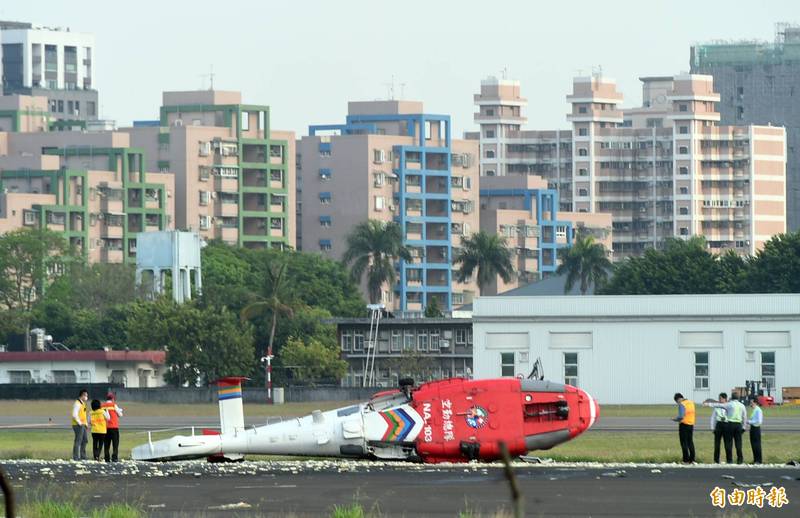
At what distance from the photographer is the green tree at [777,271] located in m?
141

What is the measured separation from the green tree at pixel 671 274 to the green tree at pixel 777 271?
133 inches

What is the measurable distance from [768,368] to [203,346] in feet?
142

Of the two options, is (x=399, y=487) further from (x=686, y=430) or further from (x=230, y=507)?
(x=686, y=430)

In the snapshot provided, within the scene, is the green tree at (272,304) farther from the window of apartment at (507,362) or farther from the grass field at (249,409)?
the window of apartment at (507,362)

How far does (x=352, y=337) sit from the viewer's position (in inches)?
5335

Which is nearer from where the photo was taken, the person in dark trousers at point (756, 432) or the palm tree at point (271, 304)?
the person in dark trousers at point (756, 432)

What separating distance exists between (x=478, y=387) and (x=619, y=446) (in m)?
13.1

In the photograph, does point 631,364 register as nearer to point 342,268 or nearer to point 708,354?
point 708,354

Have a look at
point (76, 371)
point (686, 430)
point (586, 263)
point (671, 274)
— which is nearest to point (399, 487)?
point (686, 430)

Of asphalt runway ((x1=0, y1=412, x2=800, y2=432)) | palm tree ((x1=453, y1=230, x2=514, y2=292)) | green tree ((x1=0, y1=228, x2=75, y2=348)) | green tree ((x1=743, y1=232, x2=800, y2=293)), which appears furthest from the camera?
palm tree ((x1=453, y1=230, x2=514, y2=292))

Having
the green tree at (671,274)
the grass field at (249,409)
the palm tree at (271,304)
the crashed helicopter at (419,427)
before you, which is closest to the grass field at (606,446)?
the crashed helicopter at (419,427)

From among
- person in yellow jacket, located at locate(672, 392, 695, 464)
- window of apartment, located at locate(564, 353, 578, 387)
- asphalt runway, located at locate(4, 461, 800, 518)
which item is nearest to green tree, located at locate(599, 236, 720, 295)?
window of apartment, located at locate(564, 353, 578, 387)

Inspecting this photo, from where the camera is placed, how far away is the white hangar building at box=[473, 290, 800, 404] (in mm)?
91562

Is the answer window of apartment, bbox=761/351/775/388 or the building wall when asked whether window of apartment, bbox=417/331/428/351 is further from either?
window of apartment, bbox=761/351/775/388
